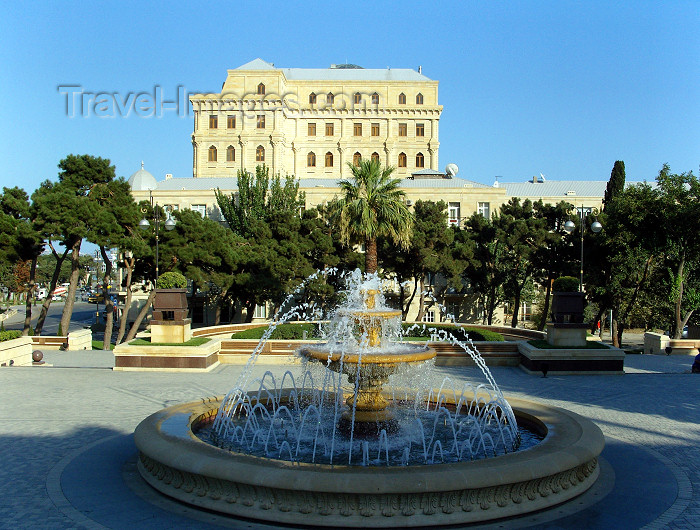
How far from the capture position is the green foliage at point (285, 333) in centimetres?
2328

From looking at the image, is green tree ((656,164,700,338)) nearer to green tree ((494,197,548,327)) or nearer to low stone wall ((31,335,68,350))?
green tree ((494,197,548,327))

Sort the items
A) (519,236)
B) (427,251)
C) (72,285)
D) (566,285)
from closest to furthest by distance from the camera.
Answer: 1. (566,285)
2. (72,285)
3. (427,251)
4. (519,236)

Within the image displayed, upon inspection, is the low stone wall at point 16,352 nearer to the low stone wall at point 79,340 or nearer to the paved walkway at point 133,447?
the paved walkway at point 133,447

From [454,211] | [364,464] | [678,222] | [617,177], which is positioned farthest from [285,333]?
[617,177]

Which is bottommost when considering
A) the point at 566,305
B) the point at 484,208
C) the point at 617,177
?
the point at 566,305

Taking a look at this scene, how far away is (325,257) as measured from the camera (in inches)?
1439

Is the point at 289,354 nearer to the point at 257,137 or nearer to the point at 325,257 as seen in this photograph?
the point at 325,257

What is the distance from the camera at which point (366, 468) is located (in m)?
7.36

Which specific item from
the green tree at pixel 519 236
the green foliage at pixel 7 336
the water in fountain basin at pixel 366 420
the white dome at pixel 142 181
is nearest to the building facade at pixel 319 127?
the white dome at pixel 142 181

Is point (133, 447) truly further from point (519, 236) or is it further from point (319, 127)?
point (319, 127)

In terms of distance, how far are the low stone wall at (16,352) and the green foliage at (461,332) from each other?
1352 cm

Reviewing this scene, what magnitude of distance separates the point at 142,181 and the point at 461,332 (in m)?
43.1

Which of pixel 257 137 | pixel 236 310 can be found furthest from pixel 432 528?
pixel 257 137

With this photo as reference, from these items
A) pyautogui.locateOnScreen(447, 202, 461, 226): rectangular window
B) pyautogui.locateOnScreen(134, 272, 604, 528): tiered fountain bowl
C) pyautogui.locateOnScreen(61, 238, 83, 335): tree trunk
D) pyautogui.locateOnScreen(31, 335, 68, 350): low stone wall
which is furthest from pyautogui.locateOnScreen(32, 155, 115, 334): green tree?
pyautogui.locateOnScreen(447, 202, 461, 226): rectangular window
